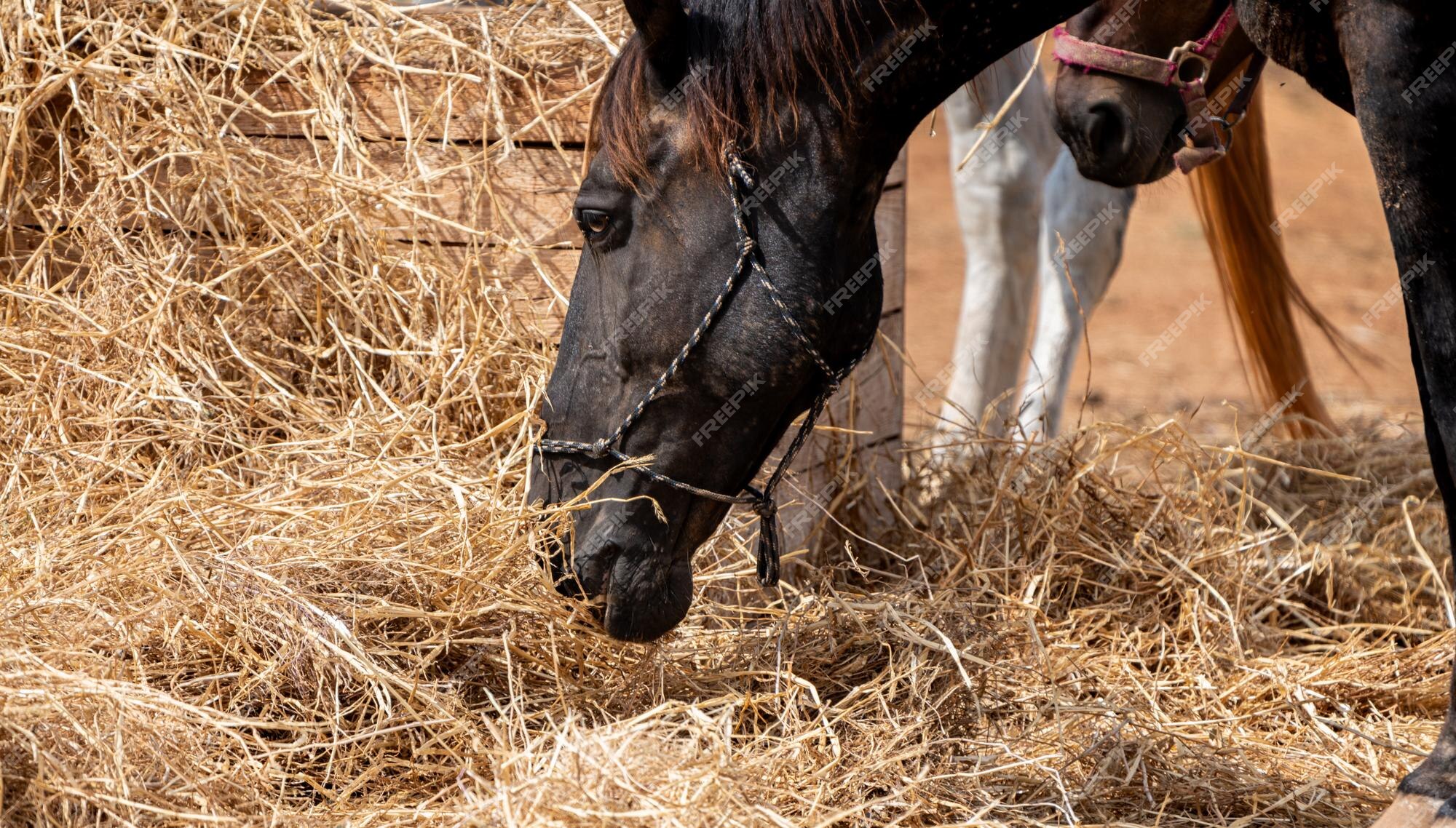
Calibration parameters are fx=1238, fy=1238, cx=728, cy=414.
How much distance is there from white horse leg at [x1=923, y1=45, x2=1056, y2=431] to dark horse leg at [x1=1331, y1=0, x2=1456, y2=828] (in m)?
1.76

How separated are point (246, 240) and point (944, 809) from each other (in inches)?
63.5

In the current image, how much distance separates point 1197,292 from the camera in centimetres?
656

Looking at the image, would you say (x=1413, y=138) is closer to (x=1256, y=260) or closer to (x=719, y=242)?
(x=719, y=242)

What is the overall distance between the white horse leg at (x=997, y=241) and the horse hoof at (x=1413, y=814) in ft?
5.90

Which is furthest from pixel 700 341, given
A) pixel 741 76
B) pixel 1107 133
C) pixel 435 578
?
pixel 1107 133

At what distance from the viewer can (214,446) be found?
222cm

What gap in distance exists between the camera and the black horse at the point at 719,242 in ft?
5.02

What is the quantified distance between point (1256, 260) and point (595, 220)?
1.97 meters

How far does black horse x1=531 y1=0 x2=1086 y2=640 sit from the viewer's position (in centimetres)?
153

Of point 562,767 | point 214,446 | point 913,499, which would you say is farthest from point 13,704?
point 913,499

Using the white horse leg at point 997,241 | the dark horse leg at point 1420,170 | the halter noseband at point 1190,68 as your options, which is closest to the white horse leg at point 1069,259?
the white horse leg at point 997,241

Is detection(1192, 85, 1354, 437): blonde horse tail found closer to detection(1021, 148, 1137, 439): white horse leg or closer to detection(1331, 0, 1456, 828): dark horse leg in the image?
detection(1021, 148, 1137, 439): white horse leg

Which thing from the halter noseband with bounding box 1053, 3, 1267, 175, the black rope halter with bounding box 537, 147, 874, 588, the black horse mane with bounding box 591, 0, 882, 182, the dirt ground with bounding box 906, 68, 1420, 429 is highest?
the halter noseband with bounding box 1053, 3, 1267, 175

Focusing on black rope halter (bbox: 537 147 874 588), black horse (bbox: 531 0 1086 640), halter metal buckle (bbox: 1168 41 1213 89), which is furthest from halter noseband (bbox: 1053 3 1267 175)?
black rope halter (bbox: 537 147 874 588)
